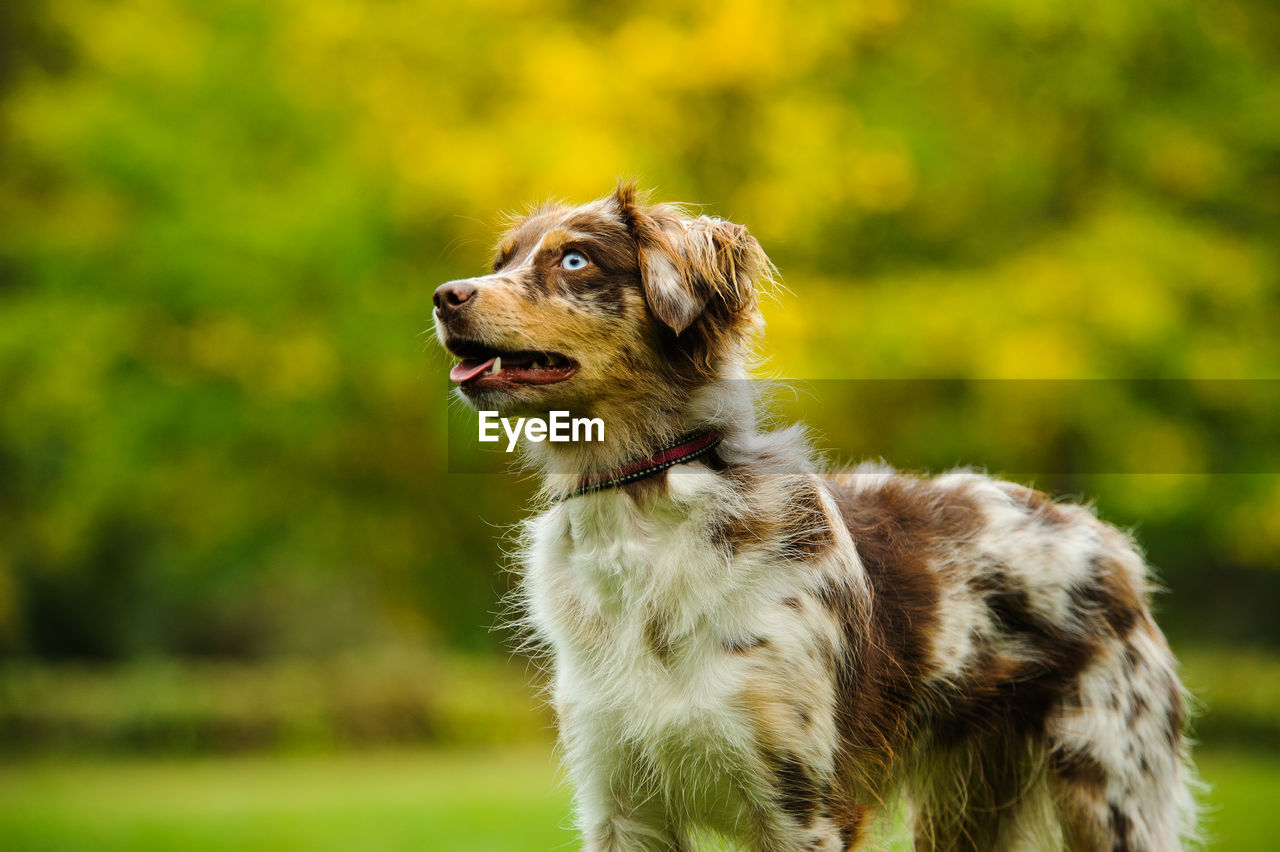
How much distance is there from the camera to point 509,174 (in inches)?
577

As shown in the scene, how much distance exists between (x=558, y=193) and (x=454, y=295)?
33.2 ft

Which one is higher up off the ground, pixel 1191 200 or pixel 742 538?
pixel 1191 200

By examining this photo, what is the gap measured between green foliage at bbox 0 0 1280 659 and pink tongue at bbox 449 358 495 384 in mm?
10041

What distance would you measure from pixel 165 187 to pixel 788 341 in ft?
25.6

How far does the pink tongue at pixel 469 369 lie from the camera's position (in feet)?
13.9

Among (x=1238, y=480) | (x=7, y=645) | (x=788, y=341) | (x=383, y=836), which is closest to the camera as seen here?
(x=383, y=836)

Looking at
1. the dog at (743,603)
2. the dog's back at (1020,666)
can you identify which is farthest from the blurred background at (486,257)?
the dog at (743,603)

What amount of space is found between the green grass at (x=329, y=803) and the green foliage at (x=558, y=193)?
2921 millimetres

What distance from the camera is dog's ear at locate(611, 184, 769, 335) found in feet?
13.9

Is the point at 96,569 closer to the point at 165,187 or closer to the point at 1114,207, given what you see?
the point at 165,187

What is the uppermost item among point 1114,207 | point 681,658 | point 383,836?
point 1114,207

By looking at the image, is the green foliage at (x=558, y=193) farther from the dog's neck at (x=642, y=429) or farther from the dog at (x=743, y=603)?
the dog's neck at (x=642, y=429)

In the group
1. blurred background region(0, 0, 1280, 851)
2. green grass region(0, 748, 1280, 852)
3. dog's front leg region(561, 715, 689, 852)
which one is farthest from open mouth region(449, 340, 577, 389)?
blurred background region(0, 0, 1280, 851)

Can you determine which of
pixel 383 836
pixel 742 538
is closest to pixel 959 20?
pixel 383 836
